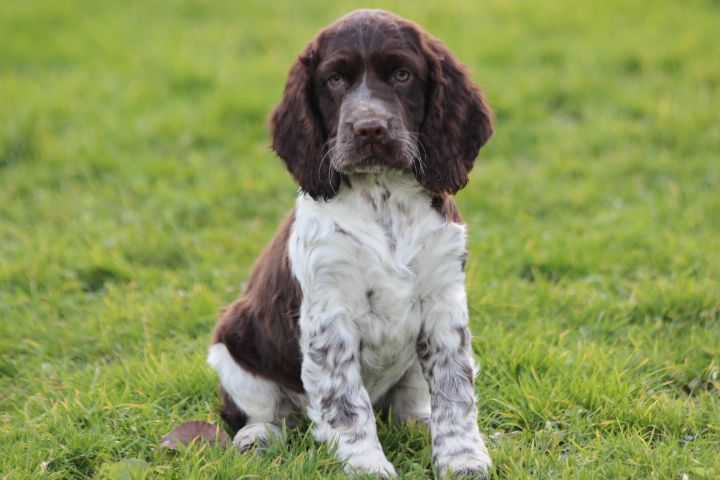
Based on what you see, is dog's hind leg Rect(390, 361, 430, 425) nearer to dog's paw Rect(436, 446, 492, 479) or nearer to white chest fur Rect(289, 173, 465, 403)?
white chest fur Rect(289, 173, 465, 403)

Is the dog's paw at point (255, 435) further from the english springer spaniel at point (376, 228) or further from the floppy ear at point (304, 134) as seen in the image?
the floppy ear at point (304, 134)

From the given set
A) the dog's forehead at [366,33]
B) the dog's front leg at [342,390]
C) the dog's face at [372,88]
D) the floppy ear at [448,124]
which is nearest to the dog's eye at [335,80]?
the dog's face at [372,88]

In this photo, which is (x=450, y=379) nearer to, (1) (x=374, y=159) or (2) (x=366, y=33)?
(1) (x=374, y=159)

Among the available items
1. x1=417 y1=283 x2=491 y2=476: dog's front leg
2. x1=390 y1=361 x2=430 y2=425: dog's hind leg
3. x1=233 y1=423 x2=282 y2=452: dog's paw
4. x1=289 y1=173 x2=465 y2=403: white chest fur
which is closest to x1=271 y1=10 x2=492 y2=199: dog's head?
x1=289 y1=173 x2=465 y2=403: white chest fur

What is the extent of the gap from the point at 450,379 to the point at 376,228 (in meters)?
0.67

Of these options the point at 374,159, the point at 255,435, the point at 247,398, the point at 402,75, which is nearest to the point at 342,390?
the point at 255,435

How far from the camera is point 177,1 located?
10750mm

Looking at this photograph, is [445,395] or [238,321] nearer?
[445,395]

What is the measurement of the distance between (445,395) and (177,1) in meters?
7.99

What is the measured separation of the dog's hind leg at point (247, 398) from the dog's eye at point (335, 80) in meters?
1.32

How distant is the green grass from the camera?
4.15 meters

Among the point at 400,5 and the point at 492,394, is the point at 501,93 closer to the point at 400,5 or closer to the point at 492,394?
the point at 400,5

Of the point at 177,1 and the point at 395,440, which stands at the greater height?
the point at 177,1

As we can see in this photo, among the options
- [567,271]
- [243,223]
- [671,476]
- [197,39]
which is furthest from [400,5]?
[671,476]
